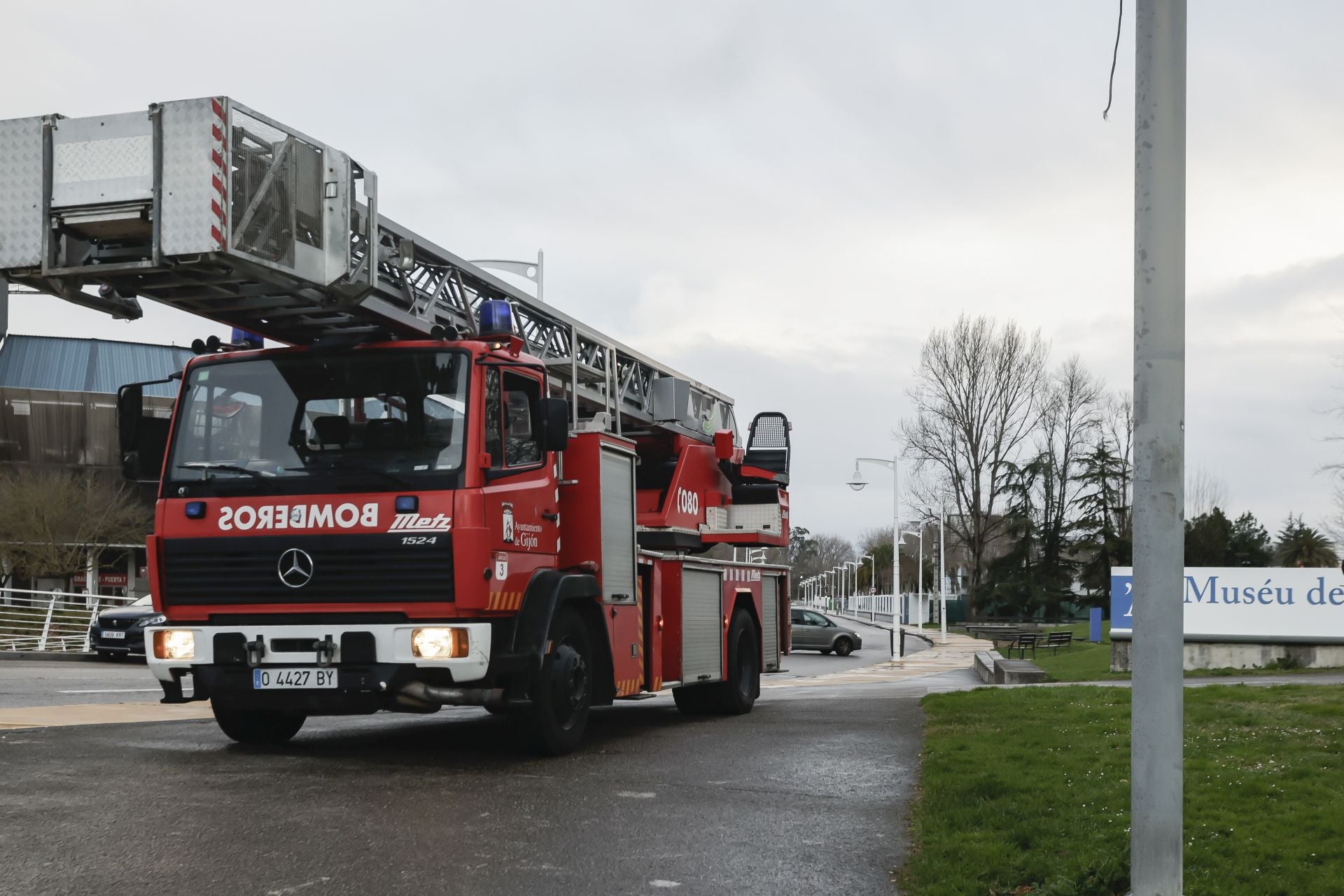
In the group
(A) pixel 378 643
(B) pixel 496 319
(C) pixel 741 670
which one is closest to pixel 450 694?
(A) pixel 378 643

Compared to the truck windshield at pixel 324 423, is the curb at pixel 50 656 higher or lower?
lower

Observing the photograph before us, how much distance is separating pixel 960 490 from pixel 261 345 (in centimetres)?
5216

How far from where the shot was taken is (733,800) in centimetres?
793

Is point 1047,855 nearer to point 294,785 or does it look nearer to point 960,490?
point 294,785

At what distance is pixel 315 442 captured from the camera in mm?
8961

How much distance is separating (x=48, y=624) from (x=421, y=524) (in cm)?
2022

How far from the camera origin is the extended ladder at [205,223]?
7.79m

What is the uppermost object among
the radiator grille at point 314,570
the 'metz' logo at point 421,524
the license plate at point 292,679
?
the 'metz' logo at point 421,524

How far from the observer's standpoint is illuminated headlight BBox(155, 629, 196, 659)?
8.97 metres

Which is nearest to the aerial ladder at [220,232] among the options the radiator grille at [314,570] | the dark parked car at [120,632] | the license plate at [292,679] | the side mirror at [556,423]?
the side mirror at [556,423]

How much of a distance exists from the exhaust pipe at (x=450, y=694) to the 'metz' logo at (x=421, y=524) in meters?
0.97

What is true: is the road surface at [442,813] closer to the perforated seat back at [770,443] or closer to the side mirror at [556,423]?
the side mirror at [556,423]

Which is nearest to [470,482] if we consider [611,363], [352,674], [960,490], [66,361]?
[352,674]

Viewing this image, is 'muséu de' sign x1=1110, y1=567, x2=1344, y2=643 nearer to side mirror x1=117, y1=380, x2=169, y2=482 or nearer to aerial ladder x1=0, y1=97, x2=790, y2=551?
aerial ladder x1=0, y1=97, x2=790, y2=551
